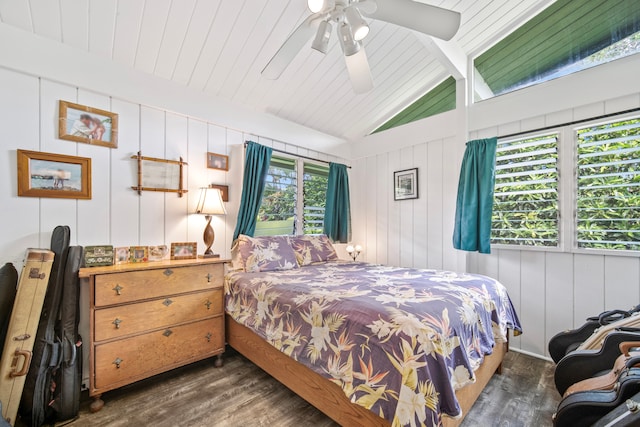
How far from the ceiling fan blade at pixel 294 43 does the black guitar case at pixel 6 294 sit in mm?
2110

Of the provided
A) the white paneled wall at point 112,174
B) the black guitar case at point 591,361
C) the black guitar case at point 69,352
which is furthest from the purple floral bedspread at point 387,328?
the black guitar case at point 69,352

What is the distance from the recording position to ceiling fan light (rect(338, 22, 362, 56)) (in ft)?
5.51

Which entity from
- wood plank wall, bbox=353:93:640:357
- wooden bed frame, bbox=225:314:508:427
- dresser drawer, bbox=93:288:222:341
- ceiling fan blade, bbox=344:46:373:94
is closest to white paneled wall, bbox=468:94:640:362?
wood plank wall, bbox=353:93:640:357

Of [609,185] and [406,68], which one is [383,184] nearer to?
[406,68]

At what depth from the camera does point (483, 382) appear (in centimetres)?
183

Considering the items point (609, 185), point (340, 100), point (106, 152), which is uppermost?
point (340, 100)

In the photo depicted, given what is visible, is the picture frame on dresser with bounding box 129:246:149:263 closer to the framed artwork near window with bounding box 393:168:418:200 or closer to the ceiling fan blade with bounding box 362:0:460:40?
the ceiling fan blade with bounding box 362:0:460:40

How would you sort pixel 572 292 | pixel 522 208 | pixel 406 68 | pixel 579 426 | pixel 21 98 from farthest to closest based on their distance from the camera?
pixel 406 68, pixel 522 208, pixel 572 292, pixel 21 98, pixel 579 426

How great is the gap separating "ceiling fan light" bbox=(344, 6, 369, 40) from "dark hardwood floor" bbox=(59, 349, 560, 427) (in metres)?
2.38

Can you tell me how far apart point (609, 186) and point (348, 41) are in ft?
8.13

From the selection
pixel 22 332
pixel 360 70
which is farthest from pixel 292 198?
pixel 22 332

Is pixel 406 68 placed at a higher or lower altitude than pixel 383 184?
higher

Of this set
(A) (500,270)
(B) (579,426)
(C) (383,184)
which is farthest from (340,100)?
(B) (579,426)

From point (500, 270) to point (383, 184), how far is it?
5.91ft
